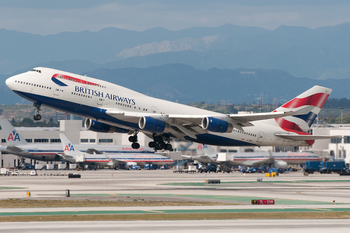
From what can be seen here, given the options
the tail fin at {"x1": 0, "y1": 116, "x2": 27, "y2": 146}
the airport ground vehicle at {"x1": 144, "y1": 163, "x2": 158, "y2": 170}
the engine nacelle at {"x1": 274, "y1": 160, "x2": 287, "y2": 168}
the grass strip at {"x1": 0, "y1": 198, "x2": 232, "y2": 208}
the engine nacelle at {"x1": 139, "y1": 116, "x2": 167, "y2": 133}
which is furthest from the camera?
the airport ground vehicle at {"x1": 144, "y1": 163, "x2": 158, "y2": 170}

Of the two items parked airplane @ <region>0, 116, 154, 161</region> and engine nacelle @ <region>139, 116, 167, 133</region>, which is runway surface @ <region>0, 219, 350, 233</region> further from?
parked airplane @ <region>0, 116, 154, 161</region>

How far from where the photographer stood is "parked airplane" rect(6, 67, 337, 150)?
5853 centimetres

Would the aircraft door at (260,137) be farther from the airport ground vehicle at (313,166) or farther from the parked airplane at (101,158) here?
the parked airplane at (101,158)

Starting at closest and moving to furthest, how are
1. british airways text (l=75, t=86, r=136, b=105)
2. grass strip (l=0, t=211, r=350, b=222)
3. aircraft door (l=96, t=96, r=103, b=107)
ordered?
grass strip (l=0, t=211, r=350, b=222)
british airways text (l=75, t=86, r=136, b=105)
aircraft door (l=96, t=96, r=103, b=107)

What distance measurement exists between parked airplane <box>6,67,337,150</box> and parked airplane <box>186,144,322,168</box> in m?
63.6

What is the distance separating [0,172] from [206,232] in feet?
313

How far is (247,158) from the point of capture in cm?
13875

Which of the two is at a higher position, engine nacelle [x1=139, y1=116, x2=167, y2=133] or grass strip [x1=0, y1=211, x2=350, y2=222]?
engine nacelle [x1=139, y1=116, x2=167, y2=133]

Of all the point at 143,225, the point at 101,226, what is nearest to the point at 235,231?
the point at 143,225

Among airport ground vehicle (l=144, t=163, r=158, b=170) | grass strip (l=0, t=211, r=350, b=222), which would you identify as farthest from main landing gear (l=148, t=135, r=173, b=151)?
airport ground vehicle (l=144, t=163, r=158, b=170)

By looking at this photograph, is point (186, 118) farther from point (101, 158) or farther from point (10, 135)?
point (10, 135)

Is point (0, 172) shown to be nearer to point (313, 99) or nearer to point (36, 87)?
point (36, 87)

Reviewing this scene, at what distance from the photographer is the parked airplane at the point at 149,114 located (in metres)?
58.5

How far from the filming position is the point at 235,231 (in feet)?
103
